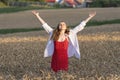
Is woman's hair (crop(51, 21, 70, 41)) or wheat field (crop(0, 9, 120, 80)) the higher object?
woman's hair (crop(51, 21, 70, 41))

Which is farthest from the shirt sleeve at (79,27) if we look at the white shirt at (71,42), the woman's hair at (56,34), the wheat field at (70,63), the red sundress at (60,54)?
the wheat field at (70,63)

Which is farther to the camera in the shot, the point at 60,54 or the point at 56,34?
the point at 60,54

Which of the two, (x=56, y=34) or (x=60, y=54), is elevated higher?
(x=56, y=34)

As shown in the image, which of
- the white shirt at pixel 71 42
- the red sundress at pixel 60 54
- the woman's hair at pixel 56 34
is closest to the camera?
the woman's hair at pixel 56 34

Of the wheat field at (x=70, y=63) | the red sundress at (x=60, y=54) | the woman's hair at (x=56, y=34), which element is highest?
the woman's hair at (x=56, y=34)

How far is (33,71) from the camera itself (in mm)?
14273

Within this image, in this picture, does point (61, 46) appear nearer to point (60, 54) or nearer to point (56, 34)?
point (60, 54)

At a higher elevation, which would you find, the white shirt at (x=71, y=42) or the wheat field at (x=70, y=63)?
the white shirt at (x=71, y=42)

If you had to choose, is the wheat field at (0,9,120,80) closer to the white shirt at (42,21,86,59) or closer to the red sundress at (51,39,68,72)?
the red sundress at (51,39,68,72)

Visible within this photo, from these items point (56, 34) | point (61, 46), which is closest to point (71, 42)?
point (61, 46)

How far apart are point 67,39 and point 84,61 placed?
129 inches

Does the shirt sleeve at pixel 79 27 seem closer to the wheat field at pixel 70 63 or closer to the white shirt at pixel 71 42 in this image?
the white shirt at pixel 71 42

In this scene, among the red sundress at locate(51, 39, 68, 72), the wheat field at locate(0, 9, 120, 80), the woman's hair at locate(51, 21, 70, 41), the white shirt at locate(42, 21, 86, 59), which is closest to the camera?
the wheat field at locate(0, 9, 120, 80)

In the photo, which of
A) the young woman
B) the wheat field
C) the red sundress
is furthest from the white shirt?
the wheat field
